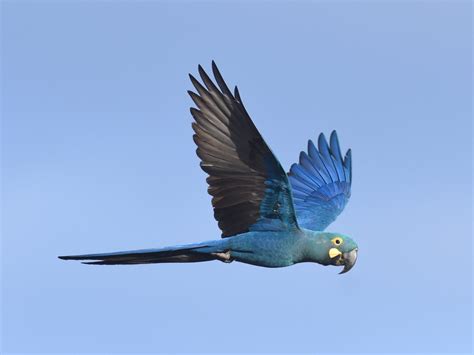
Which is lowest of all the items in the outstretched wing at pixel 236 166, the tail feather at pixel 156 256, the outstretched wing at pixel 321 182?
the tail feather at pixel 156 256

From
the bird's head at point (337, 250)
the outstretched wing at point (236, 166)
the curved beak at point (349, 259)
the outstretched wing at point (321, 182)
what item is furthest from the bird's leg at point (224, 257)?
the outstretched wing at point (321, 182)

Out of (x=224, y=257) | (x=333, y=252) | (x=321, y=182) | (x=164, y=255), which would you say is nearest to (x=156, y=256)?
(x=164, y=255)

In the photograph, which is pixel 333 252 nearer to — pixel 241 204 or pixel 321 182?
pixel 241 204

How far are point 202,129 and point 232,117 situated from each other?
1.38 ft

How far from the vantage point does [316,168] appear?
13977 millimetres

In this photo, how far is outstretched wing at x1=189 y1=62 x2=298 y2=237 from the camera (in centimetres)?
1031

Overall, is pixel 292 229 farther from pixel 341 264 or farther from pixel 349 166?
pixel 349 166

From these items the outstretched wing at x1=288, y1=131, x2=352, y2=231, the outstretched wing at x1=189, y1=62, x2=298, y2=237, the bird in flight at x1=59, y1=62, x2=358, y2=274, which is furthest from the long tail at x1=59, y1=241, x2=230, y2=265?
the outstretched wing at x1=288, y1=131, x2=352, y2=231

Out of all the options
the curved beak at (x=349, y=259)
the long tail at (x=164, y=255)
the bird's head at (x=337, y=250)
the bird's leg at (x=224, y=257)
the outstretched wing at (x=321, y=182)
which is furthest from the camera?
the outstretched wing at (x=321, y=182)

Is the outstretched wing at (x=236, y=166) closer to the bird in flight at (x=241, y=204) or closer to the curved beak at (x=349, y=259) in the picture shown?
the bird in flight at (x=241, y=204)

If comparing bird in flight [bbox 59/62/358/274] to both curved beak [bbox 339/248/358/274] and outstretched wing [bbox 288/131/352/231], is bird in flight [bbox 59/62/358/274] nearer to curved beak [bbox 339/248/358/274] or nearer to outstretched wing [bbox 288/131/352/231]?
curved beak [bbox 339/248/358/274]

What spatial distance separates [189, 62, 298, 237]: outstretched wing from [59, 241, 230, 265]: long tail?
0.36 metres

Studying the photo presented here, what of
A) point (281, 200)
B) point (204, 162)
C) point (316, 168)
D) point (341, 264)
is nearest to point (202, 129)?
point (204, 162)

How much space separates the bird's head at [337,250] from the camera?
35.8ft
